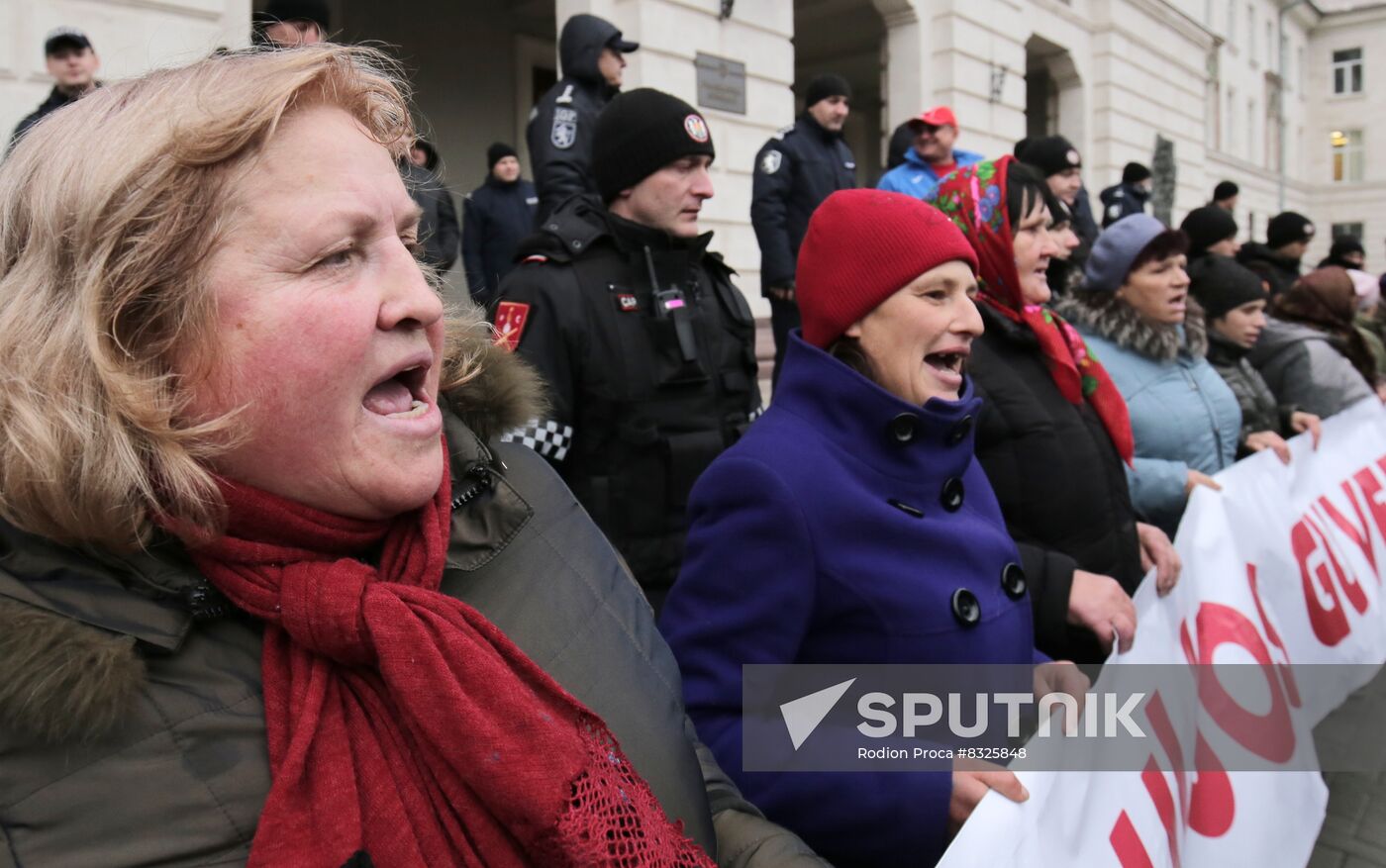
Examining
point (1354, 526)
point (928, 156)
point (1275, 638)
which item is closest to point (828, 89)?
point (928, 156)

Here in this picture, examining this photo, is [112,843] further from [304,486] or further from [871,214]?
[871,214]

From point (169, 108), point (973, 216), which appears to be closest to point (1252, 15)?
point (973, 216)

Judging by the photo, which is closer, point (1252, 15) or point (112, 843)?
point (112, 843)

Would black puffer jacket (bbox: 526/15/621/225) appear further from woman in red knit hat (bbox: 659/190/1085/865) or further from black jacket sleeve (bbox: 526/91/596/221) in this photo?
woman in red knit hat (bbox: 659/190/1085/865)

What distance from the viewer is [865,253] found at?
6.79 feet

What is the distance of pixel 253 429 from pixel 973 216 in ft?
7.61

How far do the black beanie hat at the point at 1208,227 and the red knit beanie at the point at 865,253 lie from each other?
5229 millimetres

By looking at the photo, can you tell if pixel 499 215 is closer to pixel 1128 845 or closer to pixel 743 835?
pixel 1128 845

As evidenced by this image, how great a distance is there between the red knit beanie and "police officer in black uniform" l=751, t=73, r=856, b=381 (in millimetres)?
Answer: 4307

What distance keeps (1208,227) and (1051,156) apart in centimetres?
125

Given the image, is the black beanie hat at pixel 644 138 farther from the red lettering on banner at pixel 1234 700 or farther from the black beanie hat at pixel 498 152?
the black beanie hat at pixel 498 152

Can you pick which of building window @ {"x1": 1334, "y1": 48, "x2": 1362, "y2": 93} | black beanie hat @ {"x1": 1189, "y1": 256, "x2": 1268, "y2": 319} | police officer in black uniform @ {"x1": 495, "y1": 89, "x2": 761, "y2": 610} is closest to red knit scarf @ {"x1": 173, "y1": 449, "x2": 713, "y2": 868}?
police officer in black uniform @ {"x1": 495, "y1": 89, "x2": 761, "y2": 610}

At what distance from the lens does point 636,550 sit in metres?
2.94

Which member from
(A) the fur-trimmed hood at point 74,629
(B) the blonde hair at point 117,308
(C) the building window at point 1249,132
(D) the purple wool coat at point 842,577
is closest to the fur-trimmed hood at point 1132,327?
(D) the purple wool coat at point 842,577
